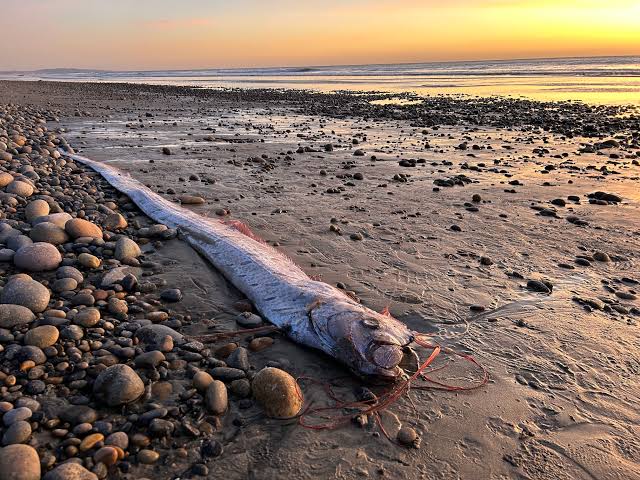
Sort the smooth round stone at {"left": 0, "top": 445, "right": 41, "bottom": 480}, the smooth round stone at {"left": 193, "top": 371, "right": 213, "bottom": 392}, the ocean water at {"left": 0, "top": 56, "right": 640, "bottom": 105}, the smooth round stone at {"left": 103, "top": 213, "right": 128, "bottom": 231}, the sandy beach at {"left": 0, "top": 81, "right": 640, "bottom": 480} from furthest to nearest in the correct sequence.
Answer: the ocean water at {"left": 0, "top": 56, "right": 640, "bottom": 105}
the smooth round stone at {"left": 103, "top": 213, "right": 128, "bottom": 231}
the smooth round stone at {"left": 193, "top": 371, "right": 213, "bottom": 392}
the sandy beach at {"left": 0, "top": 81, "right": 640, "bottom": 480}
the smooth round stone at {"left": 0, "top": 445, "right": 41, "bottom": 480}

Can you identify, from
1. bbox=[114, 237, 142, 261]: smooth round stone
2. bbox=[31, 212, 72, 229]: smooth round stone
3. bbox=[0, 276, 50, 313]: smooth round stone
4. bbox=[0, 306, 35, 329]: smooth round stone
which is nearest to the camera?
bbox=[0, 306, 35, 329]: smooth round stone

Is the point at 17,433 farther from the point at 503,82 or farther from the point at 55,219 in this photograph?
the point at 503,82

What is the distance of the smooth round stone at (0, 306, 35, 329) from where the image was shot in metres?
3.76

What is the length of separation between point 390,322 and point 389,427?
3.06 ft

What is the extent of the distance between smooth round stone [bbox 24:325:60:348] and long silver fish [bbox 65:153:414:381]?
1735 mm

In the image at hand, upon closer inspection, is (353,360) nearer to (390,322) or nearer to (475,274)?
(390,322)

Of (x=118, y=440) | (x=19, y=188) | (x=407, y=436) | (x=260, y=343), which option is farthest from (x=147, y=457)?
(x=19, y=188)

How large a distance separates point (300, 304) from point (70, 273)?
7.83ft

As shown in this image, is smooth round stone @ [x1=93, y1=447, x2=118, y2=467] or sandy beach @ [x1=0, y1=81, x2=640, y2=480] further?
sandy beach @ [x1=0, y1=81, x2=640, y2=480]

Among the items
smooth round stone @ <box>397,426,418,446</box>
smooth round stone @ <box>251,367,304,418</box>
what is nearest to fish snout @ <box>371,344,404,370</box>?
smooth round stone @ <box>397,426,418,446</box>

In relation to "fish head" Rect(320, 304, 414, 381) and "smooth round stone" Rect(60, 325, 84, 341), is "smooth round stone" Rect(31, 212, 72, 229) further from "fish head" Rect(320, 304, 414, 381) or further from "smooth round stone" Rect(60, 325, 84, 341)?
"fish head" Rect(320, 304, 414, 381)

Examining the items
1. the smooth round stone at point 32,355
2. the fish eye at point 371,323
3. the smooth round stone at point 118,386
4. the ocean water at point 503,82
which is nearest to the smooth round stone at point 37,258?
the smooth round stone at point 32,355

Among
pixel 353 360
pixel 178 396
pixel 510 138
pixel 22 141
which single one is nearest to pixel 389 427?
pixel 353 360

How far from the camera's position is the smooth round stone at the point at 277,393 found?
3217mm
